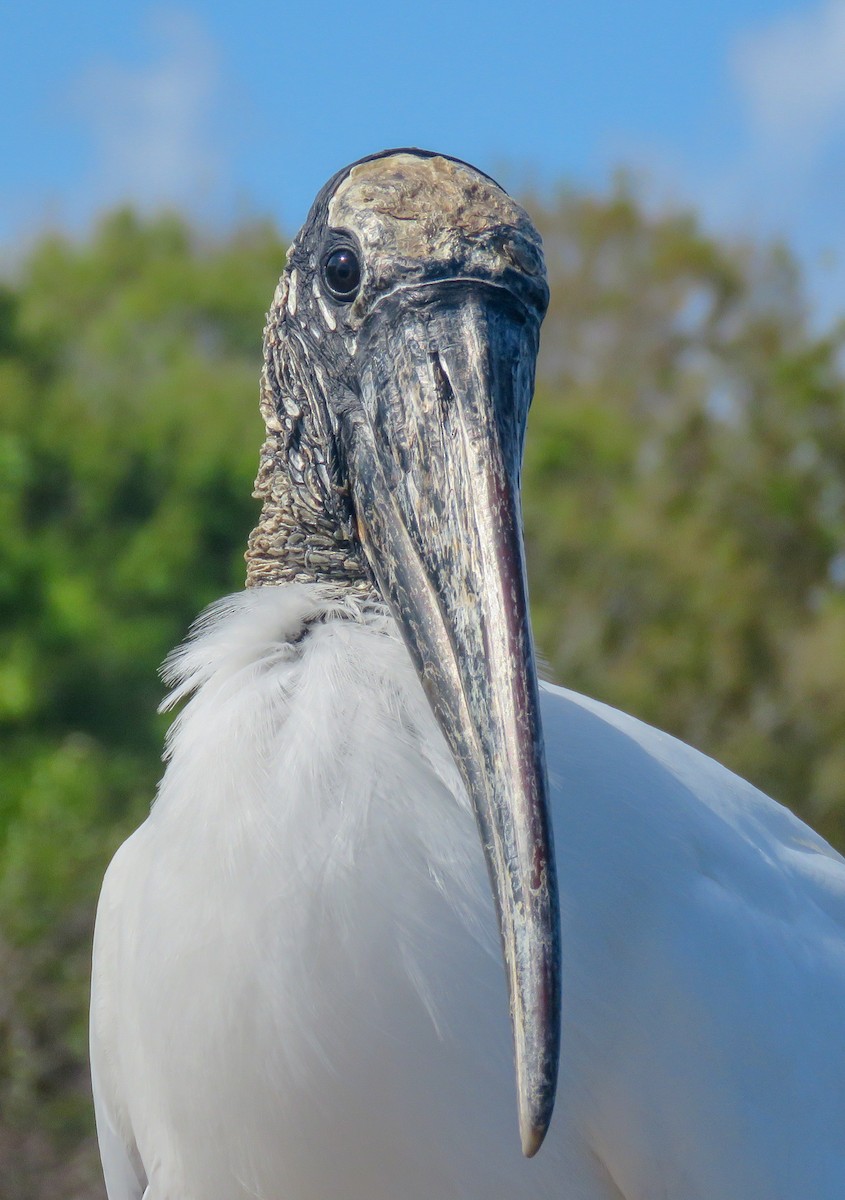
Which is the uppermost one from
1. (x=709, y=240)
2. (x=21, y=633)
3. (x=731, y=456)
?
(x=709, y=240)

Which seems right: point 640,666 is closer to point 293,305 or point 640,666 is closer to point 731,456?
point 731,456

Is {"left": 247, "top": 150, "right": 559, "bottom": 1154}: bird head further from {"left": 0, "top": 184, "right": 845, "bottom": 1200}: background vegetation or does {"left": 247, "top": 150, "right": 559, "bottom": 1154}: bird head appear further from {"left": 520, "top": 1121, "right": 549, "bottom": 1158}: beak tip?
{"left": 0, "top": 184, "right": 845, "bottom": 1200}: background vegetation

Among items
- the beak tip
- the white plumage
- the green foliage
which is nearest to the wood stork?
the white plumage

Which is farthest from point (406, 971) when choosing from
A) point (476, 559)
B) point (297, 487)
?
point (297, 487)

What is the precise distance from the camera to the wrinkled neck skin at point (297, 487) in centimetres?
238

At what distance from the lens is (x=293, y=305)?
245 cm

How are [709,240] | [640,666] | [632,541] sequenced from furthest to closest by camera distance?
[709,240]
[632,541]
[640,666]

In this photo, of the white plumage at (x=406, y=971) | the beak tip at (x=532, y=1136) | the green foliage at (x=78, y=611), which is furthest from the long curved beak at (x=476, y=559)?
the green foliage at (x=78, y=611)

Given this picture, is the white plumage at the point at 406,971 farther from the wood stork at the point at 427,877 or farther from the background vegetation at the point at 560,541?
the background vegetation at the point at 560,541

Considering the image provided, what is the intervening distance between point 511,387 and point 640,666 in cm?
1364

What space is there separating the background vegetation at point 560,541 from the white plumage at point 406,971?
225 inches

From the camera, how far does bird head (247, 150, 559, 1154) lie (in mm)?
1670

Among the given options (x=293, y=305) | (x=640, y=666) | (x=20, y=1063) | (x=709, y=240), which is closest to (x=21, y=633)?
(x=20, y=1063)

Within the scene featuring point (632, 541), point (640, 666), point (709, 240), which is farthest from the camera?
point (709, 240)
